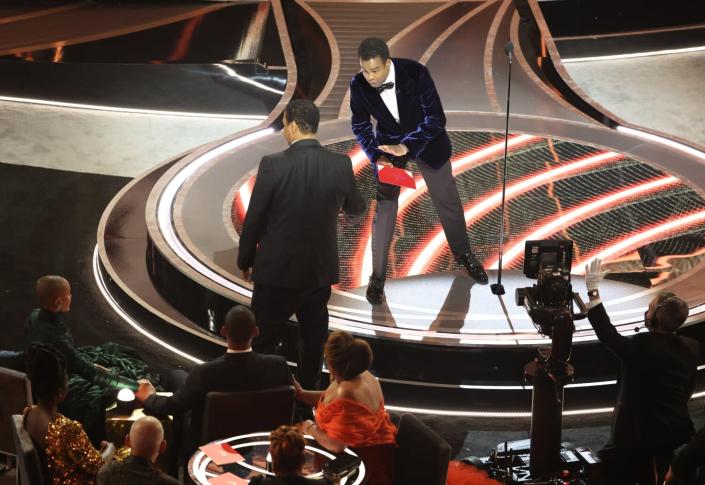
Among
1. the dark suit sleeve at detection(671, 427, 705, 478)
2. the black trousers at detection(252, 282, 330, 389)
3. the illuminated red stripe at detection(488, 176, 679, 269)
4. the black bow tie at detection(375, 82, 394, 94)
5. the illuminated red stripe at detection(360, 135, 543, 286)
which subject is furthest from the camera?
the illuminated red stripe at detection(360, 135, 543, 286)

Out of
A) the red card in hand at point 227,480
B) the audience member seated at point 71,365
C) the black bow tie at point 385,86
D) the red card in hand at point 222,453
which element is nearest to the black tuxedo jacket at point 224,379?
the red card in hand at point 222,453

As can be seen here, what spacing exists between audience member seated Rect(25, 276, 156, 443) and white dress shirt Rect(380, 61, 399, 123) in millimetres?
1975

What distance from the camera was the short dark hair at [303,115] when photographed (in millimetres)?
5551

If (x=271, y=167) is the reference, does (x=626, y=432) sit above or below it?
below

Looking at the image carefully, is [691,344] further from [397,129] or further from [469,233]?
[469,233]

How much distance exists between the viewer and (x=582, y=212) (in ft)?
25.8

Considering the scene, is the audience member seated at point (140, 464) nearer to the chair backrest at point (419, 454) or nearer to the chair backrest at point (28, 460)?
the chair backrest at point (28, 460)

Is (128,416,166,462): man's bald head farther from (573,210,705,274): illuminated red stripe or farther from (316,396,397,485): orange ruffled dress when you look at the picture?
(573,210,705,274): illuminated red stripe

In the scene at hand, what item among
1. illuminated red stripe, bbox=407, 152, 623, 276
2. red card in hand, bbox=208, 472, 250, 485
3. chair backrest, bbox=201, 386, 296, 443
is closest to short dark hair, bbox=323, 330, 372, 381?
chair backrest, bbox=201, 386, 296, 443

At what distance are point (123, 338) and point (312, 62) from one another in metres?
3.80

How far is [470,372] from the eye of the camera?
629 centimetres

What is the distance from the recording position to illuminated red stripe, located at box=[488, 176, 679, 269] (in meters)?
7.43

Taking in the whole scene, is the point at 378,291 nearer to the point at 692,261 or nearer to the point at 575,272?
the point at 575,272

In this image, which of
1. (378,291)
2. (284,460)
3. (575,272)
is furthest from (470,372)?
(284,460)
